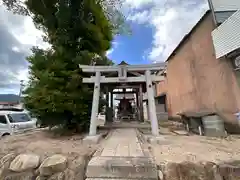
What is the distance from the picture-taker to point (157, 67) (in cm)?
484

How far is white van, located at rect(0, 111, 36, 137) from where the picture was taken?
6.62m

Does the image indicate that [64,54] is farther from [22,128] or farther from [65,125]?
[22,128]

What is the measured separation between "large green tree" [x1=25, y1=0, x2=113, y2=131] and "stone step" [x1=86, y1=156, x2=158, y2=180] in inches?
111

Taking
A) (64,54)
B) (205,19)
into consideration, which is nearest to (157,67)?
(64,54)

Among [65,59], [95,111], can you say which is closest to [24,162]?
[95,111]

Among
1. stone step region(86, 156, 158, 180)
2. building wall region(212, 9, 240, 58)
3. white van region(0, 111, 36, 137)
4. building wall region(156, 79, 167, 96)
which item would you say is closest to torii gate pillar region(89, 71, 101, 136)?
stone step region(86, 156, 158, 180)

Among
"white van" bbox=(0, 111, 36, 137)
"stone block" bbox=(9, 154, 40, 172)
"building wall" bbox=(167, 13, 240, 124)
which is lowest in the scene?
"stone block" bbox=(9, 154, 40, 172)

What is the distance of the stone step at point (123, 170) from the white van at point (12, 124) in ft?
20.5

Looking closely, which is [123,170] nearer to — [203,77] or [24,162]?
[24,162]

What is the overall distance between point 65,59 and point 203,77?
6.29 metres

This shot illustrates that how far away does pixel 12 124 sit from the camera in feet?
22.2

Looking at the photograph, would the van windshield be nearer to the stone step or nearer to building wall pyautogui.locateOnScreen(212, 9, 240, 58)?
the stone step

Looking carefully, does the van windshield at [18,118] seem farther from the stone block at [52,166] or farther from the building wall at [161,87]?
the building wall at [161,87]

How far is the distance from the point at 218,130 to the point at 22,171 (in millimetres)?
5741
